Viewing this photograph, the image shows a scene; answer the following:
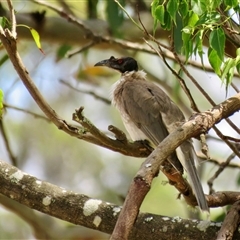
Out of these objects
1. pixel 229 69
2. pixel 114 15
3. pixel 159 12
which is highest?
pixel 114 15

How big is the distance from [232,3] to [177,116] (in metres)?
2.60

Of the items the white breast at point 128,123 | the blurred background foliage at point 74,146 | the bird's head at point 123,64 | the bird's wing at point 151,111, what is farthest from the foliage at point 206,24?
the blurred background foliage at point 74,146

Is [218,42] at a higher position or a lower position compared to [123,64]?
lower

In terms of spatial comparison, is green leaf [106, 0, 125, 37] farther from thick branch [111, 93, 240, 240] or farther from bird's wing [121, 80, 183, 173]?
thick branch [111, 93, 240, 240]

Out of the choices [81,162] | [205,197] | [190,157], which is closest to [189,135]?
[205,197]

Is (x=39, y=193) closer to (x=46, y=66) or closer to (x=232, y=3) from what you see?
(x=232, y=3)

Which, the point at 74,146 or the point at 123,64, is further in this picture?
the point at 74,146

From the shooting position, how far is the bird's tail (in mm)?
4150

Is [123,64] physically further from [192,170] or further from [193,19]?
[193,19]

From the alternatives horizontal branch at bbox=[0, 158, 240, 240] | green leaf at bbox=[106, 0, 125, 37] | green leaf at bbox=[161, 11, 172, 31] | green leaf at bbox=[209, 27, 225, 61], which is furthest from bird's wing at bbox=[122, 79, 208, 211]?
green leaf at bbox=[209, 27, 225, 61]

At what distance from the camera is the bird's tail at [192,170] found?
415cm

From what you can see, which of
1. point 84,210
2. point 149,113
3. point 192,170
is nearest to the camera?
point 84,210

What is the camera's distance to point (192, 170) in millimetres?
4828


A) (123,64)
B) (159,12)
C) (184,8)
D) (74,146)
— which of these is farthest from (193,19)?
(74,146)
